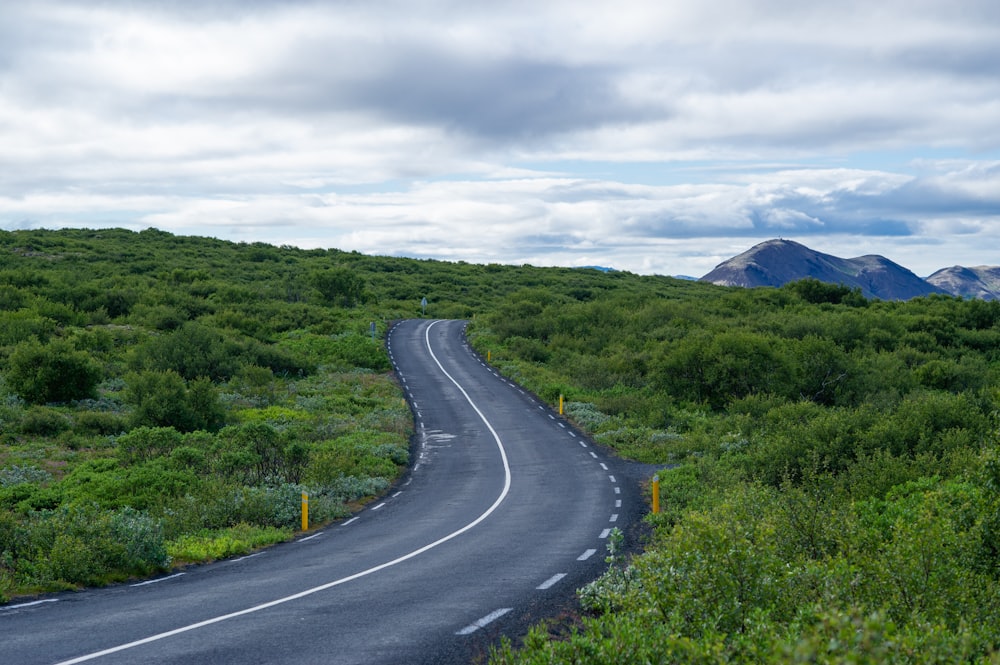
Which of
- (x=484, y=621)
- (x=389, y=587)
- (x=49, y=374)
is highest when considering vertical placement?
(x=49, y=374)

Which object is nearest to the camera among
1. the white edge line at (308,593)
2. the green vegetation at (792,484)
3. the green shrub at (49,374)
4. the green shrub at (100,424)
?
the green vegetation at (792,484)

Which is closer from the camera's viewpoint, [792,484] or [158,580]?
[158,580]

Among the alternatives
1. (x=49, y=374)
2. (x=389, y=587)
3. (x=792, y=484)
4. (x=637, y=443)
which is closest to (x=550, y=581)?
(x=389, y=587)

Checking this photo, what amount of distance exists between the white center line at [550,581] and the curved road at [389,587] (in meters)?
0.02

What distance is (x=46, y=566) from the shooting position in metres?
11.7

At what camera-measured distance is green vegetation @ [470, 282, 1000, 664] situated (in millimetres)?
5410

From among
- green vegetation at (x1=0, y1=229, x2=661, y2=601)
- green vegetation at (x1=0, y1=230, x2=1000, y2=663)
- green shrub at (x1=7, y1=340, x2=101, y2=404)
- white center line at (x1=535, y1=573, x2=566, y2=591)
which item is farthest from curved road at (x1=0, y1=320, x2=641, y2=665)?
green shrub at (x1=7, y1=340, x2=101, y2=404)

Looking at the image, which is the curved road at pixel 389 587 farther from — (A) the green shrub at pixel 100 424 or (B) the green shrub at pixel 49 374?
(B) the green shrub at pixel 49 374

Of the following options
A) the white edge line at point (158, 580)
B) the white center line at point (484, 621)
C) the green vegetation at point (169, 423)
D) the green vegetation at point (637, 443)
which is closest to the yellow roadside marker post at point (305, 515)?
the green vegetation at point (169, 423)

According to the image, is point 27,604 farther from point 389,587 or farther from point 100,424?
point 100,424

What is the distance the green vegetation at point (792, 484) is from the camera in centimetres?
541

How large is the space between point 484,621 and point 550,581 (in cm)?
226

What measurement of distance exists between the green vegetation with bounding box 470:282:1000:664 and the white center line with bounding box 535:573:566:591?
86 cm

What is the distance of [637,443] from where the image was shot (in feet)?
85.0
